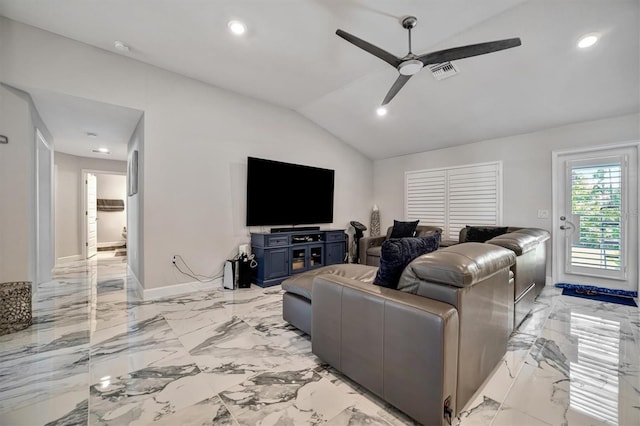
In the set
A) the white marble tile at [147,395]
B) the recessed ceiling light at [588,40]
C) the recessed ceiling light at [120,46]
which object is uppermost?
the recessed ceiling light at [120,46]

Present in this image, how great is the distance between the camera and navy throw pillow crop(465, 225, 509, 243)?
414cm

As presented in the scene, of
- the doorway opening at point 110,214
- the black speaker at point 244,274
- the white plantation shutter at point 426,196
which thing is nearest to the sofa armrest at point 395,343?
the black speaker at point 244,274

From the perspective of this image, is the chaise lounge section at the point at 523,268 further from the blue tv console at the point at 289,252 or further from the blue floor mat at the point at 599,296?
the blue tv console at the point at 289,252

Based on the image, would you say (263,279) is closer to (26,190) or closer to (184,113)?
(184,113)

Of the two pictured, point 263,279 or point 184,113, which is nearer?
point 184,113

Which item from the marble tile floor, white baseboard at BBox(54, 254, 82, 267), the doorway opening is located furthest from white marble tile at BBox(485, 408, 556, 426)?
the doorway opening

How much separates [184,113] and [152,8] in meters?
1.31

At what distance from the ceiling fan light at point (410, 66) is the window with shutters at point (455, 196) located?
303cm

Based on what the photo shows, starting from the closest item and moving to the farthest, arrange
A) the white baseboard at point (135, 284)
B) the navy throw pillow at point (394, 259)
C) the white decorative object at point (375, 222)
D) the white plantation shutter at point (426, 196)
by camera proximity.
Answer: the navy throw pillow at point (394, 259) < the white baseboard at point (135, 284) < the white plantation shutter at point (426, 196) < the white decorative object at point (375, 222)

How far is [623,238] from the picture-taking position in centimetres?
353

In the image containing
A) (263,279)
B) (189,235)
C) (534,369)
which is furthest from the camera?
(263,279)

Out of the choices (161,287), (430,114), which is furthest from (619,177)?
(161,287)

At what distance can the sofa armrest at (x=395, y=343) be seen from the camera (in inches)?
48.9

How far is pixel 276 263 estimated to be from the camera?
4117mm
